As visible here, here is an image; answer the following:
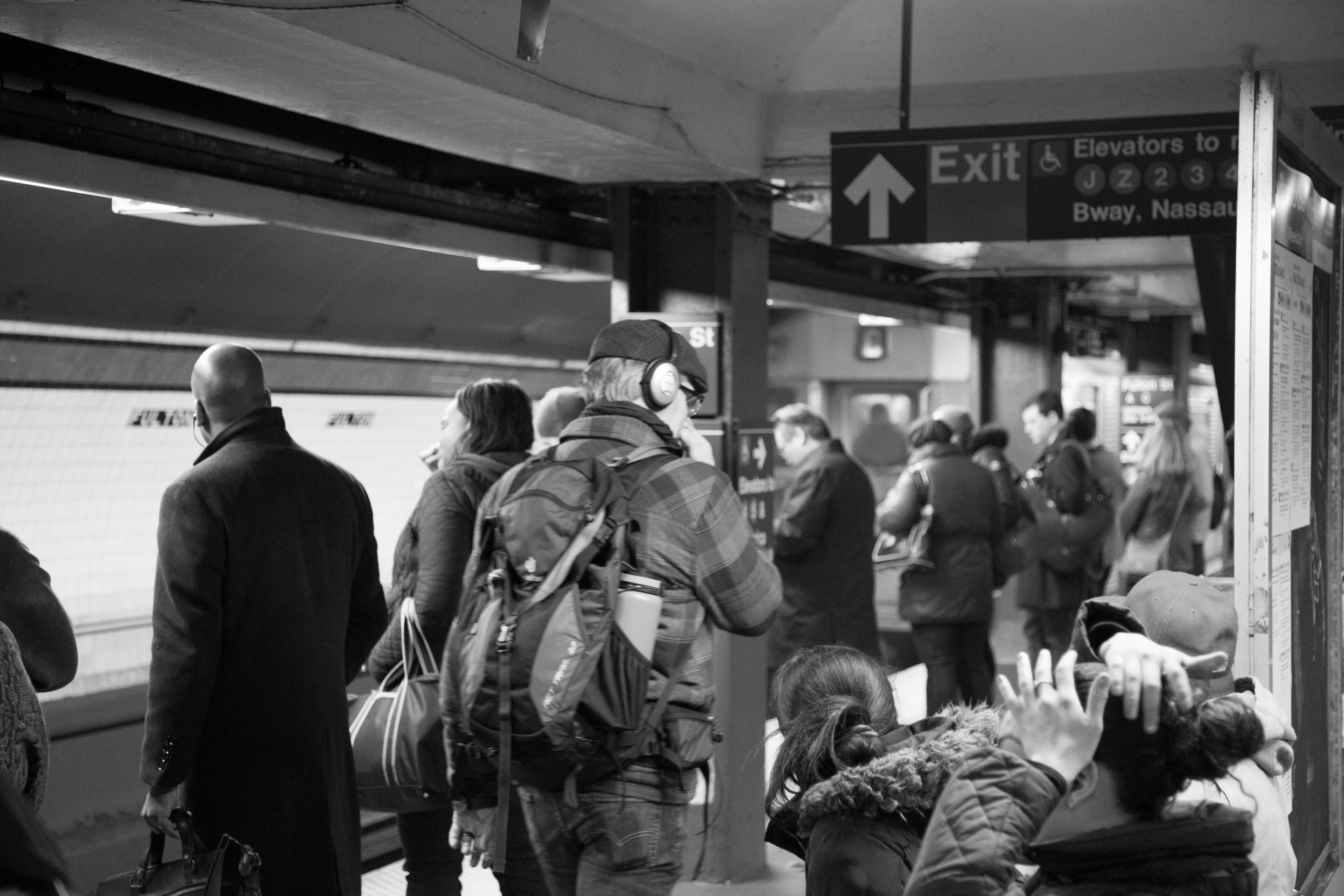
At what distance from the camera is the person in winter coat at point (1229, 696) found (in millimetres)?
2041

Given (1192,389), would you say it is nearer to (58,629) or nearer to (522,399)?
(522,399)

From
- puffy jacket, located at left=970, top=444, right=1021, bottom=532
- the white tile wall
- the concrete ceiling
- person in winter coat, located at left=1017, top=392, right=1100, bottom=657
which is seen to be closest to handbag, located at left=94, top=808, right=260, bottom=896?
the concrete ceiling

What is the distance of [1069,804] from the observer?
1.72 meters

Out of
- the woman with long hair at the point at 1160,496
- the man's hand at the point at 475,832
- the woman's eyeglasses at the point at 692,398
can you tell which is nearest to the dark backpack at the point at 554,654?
the man's hand at the point at 475,832

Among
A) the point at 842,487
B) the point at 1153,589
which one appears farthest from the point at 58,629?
the point at 842,487

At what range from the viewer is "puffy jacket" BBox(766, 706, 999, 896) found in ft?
7.50

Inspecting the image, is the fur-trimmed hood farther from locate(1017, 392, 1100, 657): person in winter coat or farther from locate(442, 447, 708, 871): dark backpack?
locate(1017, 392, 1100, 657): person in winter coat

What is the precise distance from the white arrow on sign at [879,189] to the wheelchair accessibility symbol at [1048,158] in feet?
1.20

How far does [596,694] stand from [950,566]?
435 cm

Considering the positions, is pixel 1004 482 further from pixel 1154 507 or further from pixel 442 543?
pixel 442 543

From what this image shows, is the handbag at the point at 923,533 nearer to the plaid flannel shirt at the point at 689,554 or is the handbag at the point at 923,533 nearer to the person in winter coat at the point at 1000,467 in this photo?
the person in winter coat at the point at 1000,467

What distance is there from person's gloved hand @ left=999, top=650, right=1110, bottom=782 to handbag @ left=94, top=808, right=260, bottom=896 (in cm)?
189

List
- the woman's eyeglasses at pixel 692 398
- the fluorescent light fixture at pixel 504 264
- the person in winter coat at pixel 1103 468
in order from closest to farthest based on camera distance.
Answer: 1. the woman's eyeglasses at pixel 692 398
2. the fluorescent light fixture at pixel 504 264
3. the person in winter coat at pixel 1103 468

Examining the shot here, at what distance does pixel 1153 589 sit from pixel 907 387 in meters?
11.9
